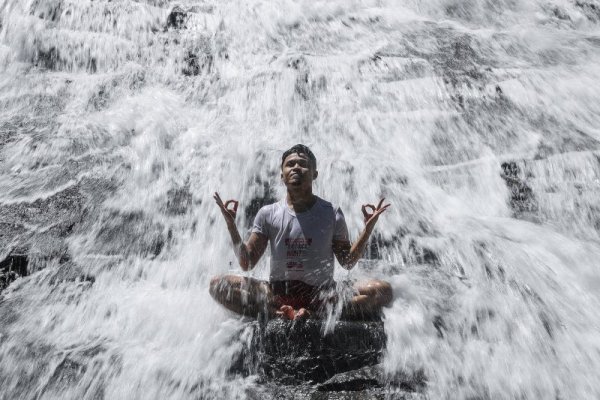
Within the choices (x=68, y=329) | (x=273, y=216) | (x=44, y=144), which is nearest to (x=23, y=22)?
(x=44, y=144)

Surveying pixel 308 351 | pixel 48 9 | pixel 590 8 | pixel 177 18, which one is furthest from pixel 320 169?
pixel 590 8

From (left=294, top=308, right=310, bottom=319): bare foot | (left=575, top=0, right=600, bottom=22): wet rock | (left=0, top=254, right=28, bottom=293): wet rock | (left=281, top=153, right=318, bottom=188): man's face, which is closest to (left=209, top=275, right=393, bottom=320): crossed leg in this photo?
(left=294, top=308, right=310, bottom=319): bare foot

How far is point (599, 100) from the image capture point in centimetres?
669

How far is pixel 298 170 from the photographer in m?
3.59

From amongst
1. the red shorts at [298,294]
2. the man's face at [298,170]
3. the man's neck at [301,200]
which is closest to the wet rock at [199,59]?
the man's face at [298,170]

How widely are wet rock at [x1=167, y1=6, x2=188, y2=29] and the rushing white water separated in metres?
0.16

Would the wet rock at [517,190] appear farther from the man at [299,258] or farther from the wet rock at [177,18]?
the wet rock at [177,18]

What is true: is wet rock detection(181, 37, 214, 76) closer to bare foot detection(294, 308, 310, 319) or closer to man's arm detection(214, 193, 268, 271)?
man's arm detection(214, 193, 268, 271)

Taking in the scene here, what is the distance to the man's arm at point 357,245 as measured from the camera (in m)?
3.41

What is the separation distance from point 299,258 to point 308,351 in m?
0.64

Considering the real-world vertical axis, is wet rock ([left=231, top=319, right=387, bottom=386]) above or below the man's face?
below

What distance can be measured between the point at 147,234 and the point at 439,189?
3185 millimetres

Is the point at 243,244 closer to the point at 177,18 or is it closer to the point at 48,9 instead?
the point at 177,18

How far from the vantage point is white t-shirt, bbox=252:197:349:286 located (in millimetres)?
3520
